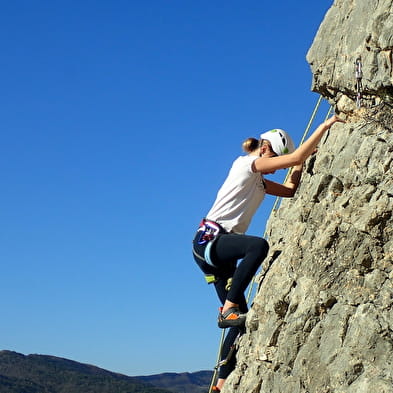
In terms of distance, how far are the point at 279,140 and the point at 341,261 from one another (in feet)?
8.84

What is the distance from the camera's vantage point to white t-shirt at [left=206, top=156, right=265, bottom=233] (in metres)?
11.8

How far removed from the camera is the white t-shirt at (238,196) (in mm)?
11828

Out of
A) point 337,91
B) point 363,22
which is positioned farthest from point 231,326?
point 363,22

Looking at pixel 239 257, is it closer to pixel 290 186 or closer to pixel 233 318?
pixel 233 318

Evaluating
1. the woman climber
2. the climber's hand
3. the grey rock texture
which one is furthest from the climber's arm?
the grey rock texture

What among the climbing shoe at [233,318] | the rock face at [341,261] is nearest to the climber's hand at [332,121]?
the rock face at [341,261]

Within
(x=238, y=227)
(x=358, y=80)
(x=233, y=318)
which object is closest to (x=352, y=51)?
(x=358, y=80)

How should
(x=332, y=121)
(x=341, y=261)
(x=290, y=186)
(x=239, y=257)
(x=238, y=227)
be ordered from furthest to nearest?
1. (x=290, y=186)
2. (x=332, y=121)
3. (x=238, y=227)
4. (x=239, y=257)
5. (x=341, y=261)

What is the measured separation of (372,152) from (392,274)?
1.91 metres

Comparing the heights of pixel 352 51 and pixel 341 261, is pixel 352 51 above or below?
above

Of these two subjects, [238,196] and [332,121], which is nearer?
[238,196]

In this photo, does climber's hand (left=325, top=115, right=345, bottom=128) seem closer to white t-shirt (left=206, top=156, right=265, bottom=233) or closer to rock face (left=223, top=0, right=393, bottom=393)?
rock face (left=223, top=0, right=393, bottom=393)

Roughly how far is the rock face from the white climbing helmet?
21.6 inches

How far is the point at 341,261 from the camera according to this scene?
10.6 meters
